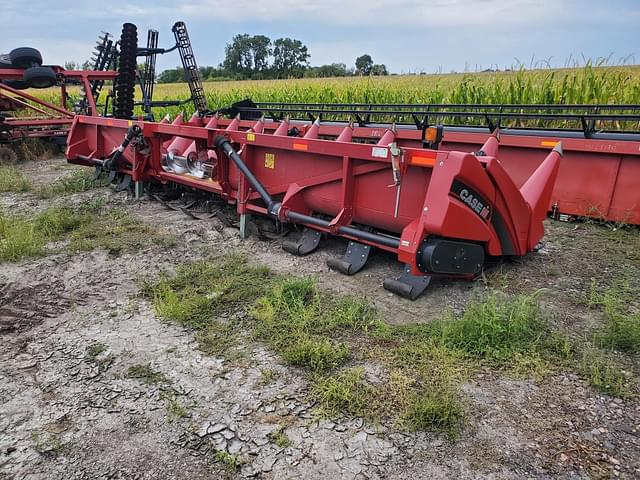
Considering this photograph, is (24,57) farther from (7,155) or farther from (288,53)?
(288,53)

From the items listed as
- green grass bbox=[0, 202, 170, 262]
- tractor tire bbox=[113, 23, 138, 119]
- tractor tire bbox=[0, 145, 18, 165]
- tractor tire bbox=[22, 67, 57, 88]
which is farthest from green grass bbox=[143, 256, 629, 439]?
tractor tire bbox=[0, 145, 18, 165]

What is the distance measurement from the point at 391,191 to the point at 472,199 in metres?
0.78

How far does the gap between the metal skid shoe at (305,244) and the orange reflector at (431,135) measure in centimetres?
138

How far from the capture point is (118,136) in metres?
7.28

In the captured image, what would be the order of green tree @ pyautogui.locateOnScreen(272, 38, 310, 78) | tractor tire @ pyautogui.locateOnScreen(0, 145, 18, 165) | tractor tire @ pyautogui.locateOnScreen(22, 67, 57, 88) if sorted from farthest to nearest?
1. green tree @ pyautogui.locateOnScreen(272, 38, 310, 78)
2. tractor tire @ pyautogui.locateOnScreen(0, 145, 18, 165)
3. tractor tire @ pyautogui.locateOnScreen(22, 67, 57, 88)

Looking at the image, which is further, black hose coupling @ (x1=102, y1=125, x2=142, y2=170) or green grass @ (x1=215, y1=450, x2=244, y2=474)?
black hose coupling @ (x1=102, y1=125, x2=142, y2=170)

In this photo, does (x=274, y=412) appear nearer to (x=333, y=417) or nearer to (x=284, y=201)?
(x=333, y=417)

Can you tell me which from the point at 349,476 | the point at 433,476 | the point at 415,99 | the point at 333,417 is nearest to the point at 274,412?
the point at 333,417

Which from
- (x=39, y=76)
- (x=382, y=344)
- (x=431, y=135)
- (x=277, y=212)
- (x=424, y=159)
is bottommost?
(x=382, y=344)

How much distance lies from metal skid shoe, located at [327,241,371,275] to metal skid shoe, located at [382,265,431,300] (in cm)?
41

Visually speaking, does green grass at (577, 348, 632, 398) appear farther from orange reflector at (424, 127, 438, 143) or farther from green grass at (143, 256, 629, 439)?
orange reflector at (424, 127, 438, 143)

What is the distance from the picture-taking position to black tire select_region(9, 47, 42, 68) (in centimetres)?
965

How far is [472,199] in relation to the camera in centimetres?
348

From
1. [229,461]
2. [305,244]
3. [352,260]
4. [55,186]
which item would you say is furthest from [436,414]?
[55,186]
